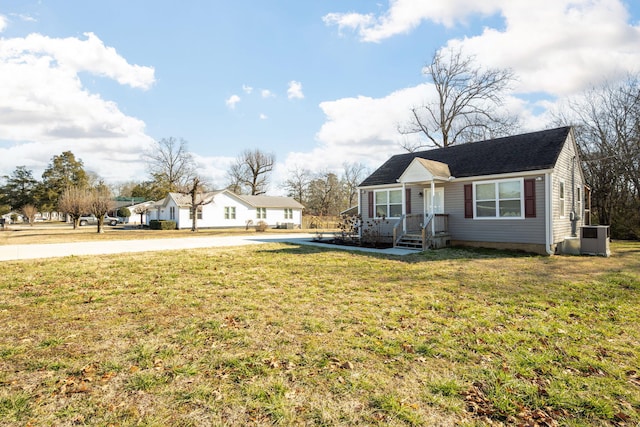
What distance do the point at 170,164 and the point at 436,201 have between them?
149 feet

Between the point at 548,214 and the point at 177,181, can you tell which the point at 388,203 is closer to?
the point at 548,214

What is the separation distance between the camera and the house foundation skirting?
38.9 feet

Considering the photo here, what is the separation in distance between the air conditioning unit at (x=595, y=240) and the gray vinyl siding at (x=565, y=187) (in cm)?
70

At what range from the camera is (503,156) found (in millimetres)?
13516

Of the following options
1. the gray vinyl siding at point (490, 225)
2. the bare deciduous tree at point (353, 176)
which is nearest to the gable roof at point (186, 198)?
the bare deciduous tree at point (353, 176)

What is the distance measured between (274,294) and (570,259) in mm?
10486

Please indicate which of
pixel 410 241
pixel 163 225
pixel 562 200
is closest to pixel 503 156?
pixel 562 200

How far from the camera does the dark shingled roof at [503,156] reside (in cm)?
1232

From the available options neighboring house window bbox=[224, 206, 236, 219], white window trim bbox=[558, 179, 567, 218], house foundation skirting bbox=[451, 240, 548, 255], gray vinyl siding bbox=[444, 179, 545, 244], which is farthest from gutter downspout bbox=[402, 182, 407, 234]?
neighboring house window bbox=[224, 206, 236, 219]

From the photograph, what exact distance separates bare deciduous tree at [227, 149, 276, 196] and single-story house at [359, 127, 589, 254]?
36.6 meters

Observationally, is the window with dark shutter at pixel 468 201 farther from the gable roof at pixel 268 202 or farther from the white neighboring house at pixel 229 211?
the gable roof at pixel 268 202

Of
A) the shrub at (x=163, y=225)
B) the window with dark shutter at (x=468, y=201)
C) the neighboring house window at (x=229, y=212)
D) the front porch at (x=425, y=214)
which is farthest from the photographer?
the neighboring house window at (x=229, y=212)

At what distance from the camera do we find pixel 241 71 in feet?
49.2

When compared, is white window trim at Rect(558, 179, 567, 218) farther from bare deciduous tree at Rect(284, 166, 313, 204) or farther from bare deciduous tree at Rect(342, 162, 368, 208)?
bare deciduous tree at Rect(284, 166, 313, 204)
